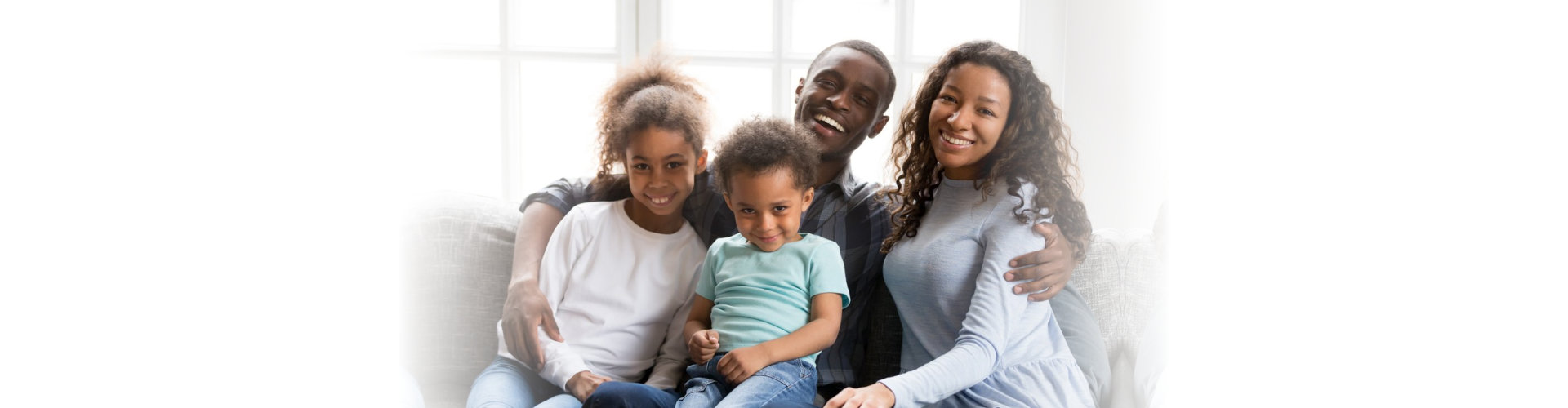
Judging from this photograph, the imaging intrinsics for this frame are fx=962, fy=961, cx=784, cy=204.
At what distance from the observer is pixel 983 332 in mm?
1207

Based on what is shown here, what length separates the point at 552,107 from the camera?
1891 millimetres

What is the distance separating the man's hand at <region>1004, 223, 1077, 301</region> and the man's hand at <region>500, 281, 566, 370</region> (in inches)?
24.6

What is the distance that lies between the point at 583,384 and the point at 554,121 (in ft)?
2.54

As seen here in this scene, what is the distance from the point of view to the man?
1.42 m

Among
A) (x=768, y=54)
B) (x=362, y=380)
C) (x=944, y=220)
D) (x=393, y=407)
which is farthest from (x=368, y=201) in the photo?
(x=944, y=220)

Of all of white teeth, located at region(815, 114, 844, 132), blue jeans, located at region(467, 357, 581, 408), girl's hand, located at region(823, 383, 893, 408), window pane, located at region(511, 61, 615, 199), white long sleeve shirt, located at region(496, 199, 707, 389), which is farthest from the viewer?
window pane, located at region(511, 61, 615, 199)

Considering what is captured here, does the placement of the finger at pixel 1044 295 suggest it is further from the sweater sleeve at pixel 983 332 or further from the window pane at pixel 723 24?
the window pane at pixel 723 24

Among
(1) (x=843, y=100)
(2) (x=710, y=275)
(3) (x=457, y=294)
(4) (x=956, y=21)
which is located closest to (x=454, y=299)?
(3) (x=457, y=294)

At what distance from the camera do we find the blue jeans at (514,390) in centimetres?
124

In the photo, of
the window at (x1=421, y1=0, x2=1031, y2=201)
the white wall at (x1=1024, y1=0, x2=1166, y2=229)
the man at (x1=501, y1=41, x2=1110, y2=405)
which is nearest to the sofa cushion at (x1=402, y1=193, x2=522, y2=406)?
the man at (x1=501, y1=41, x2=1110, y2=405)

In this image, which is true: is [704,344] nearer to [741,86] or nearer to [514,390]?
[514,390]

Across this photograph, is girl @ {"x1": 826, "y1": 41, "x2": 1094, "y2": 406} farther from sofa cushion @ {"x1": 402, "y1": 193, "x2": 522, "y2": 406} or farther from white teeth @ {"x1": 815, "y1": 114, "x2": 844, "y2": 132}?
sofa cushion @ {"x1": 402, "y1": 193, "x2": 522, "y2": 406}

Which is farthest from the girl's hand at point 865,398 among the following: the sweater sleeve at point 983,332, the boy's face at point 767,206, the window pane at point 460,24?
the window pane at point 460,24

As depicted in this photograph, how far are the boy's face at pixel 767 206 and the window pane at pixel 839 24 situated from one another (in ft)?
2.06
